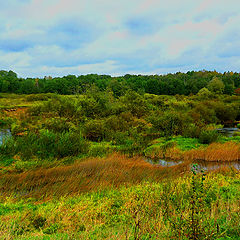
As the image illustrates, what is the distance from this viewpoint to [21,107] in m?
43.2

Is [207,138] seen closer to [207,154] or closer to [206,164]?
[207,154]

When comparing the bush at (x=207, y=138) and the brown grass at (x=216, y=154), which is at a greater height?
the bush at (x=207, y=138)

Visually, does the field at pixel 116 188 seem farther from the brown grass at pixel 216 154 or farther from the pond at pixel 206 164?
the pond at pixel 206 164

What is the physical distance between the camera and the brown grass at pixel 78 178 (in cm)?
981

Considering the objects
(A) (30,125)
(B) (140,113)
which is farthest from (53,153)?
(B) (140,113)

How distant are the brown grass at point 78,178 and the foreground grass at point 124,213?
2.21ft

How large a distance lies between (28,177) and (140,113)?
25.7 metres

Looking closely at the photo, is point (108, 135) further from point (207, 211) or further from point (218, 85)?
point (218, 85)

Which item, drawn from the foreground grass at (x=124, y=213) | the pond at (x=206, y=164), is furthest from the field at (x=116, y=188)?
the pond at (x=206, y=164)

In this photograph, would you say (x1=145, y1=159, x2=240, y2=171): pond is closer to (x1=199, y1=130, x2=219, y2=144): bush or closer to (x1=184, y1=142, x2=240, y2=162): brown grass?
(x1=184, y1=142, x2=240, y2=162): brown grass

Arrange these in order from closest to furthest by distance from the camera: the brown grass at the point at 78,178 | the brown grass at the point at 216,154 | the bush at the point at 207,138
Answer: the brown grass at the point at 78,178 < the brown grass at the point at 216,154 < the bush at the point at 207,138

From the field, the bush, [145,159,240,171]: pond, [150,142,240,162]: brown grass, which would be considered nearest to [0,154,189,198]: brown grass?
the field

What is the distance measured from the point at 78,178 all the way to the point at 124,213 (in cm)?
423

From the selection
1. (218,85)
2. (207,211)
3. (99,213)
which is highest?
(218,85)
